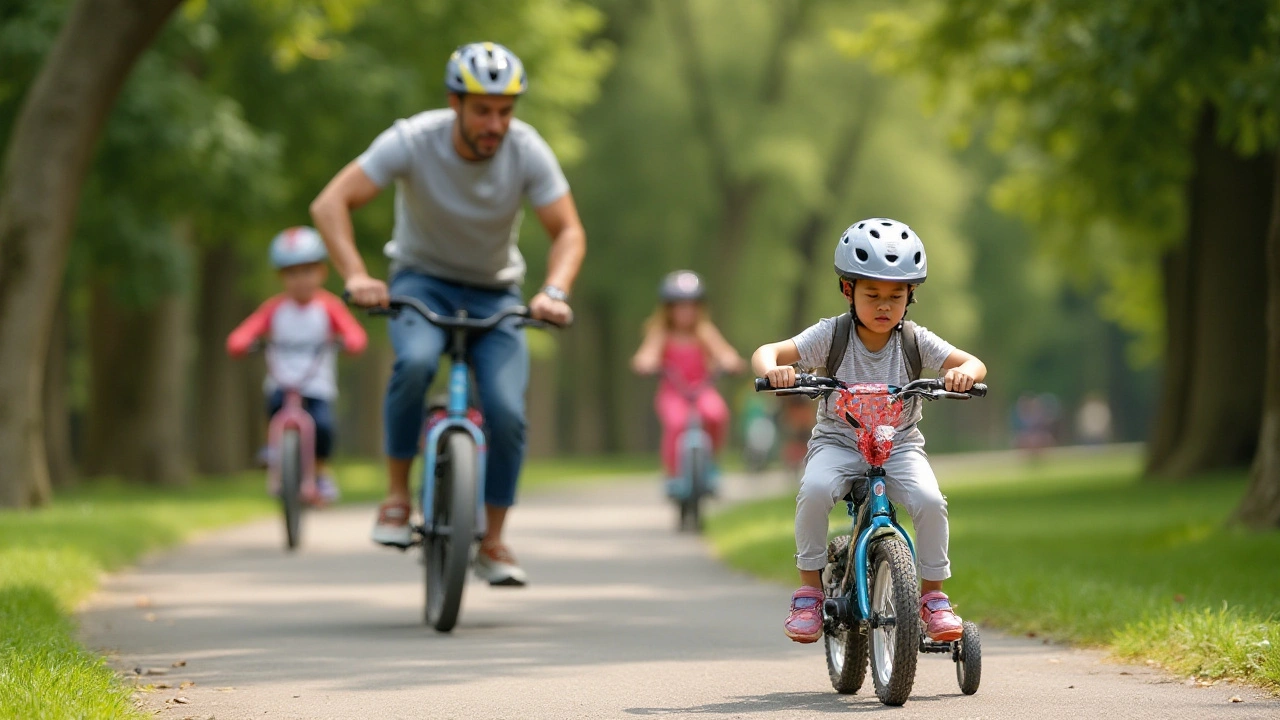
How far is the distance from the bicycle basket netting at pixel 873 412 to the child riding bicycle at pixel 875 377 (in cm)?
11

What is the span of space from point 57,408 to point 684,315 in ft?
37.4

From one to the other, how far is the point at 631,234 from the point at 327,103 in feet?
59.5

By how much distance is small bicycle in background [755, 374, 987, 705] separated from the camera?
21.1 feet

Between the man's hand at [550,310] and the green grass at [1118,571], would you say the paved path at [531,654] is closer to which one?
the green grass at [1118,571]

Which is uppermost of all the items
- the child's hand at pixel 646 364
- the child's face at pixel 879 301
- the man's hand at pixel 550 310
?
the child's hand at pixel 646 364

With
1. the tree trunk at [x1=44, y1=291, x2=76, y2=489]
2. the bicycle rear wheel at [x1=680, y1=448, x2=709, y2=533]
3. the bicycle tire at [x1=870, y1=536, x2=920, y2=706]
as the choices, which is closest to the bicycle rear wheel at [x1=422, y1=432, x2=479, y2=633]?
the bicycle tire at [x1=870, y1=536, x2=920, y2=706]

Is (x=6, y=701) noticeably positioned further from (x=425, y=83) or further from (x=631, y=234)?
(x=631, y=234)

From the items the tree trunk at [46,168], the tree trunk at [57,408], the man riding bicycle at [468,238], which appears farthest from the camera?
the tree trunk at [57,408]

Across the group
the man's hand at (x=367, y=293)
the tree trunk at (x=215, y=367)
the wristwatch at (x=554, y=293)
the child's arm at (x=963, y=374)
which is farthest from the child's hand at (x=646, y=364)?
the tree trunk at (x=215, y=367)

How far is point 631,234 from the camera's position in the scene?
41.3 meters

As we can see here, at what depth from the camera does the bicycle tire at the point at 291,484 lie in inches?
547

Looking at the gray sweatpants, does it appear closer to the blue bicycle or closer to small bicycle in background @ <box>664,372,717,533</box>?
the blue bicycle

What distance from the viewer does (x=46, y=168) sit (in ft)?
47.3

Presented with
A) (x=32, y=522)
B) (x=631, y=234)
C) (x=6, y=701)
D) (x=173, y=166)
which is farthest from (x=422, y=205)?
(x=631, y=234)
